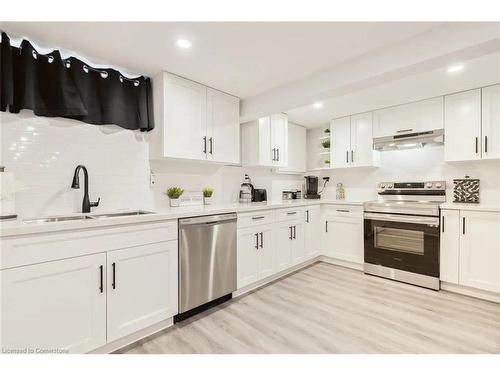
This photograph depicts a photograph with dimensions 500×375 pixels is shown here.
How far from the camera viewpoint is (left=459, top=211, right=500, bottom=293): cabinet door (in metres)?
2.41

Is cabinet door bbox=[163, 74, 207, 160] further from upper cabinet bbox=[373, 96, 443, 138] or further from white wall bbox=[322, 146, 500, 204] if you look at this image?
white wall bbox=[322, 146, 500, 204]

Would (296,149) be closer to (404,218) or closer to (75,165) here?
(404,218)

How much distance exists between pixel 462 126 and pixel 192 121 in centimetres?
308

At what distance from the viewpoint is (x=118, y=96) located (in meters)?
2.26

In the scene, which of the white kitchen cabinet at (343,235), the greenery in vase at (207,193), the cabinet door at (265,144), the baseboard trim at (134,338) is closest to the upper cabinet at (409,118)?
the white kitchen cabinet at (343,235)

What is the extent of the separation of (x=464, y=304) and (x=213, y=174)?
304 centimetres

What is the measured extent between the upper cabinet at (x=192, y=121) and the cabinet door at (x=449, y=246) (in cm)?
252

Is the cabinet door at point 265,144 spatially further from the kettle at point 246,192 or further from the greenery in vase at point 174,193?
the greenery in vase at point 174,193

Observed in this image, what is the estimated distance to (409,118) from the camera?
10.4ft

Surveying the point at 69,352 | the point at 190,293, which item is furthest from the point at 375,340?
the point at 69,352

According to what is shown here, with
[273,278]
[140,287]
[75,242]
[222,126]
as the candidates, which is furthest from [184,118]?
[273,278]

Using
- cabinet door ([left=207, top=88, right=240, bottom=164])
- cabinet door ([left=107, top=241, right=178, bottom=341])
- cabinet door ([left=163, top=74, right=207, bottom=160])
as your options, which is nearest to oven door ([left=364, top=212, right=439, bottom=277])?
cabinet door ([left=207, top=88, right=240, bottom=164])

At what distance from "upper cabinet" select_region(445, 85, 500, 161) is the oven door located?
2.84 feet

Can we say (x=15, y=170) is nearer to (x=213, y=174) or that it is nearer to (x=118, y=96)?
(x=118, y=96)
